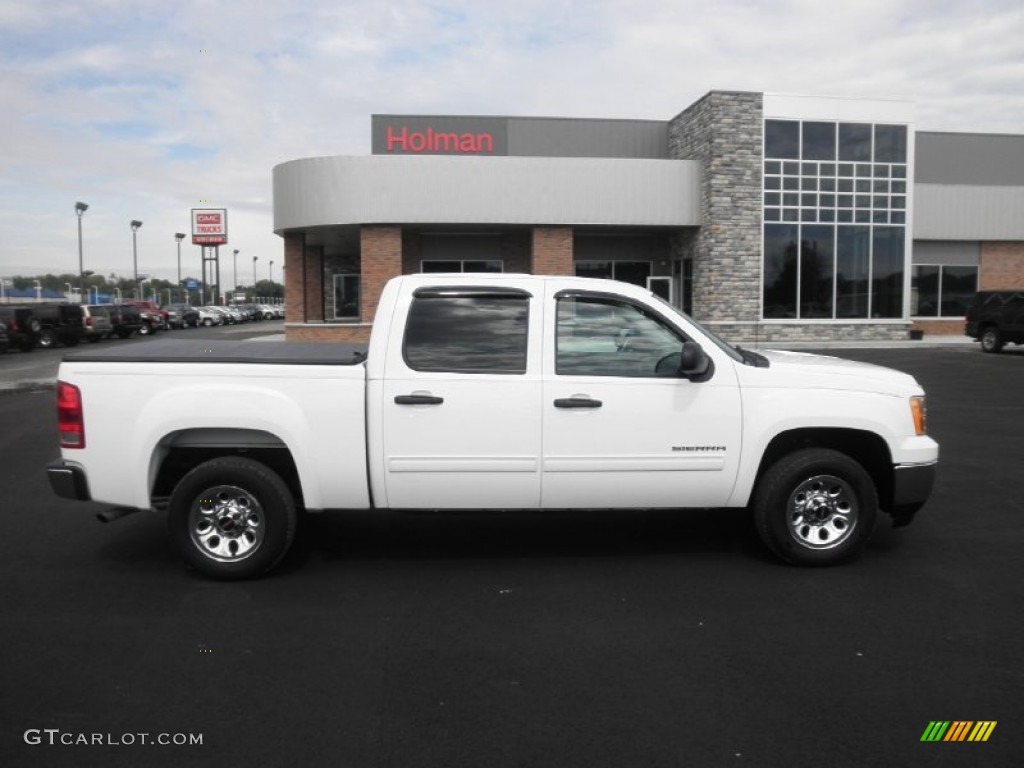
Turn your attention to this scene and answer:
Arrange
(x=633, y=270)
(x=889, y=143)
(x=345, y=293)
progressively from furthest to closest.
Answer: (x=345, y=293)
(x=633, y=270)
(x=889, y=143)

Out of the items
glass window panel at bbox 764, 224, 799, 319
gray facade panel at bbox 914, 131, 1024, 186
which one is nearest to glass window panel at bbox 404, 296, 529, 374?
glass window panel at bbox 764, 224, 799, 319

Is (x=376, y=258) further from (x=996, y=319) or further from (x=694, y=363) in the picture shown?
(x=694, y=363)

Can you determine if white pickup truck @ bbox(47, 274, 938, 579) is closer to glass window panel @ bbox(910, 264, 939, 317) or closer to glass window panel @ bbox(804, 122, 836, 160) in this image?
glass window panel @ bbox(804, 122, 836, 160)

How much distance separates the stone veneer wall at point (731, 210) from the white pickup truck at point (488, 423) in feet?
80.8

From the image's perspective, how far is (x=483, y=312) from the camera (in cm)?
580

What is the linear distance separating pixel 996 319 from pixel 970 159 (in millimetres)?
18326

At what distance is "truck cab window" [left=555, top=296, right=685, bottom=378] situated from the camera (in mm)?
5711

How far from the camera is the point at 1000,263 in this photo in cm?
3669

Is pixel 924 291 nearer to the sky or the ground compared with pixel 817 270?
nearer to the ground

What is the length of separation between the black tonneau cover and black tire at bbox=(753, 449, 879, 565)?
2791 mm

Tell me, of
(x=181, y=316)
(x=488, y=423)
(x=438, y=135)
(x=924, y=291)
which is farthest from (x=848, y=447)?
(x=181, y=316)

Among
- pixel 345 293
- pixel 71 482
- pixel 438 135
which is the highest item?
pixel 438 135

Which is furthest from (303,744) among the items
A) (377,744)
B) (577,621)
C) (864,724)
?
(864,724)

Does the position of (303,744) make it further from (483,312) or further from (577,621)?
(483,312)
